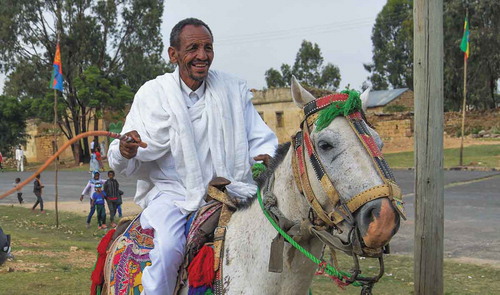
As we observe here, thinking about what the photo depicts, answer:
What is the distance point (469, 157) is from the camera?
84.9ft

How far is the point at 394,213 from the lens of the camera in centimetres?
205

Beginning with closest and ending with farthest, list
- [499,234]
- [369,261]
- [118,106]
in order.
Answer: [369,261], [499,234], [118,106]

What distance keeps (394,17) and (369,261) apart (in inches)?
2243

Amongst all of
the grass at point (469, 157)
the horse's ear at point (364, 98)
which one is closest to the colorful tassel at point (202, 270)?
the horse's ear at point (364, 98)

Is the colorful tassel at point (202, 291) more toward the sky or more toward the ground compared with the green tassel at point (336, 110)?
more toward the ground

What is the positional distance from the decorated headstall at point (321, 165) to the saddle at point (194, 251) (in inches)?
23.3

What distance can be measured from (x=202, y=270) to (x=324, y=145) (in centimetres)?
91

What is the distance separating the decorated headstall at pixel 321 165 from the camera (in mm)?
2105

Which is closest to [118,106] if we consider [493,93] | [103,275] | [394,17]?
[493,93]

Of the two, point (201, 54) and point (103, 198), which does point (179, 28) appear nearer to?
point (201, 54)

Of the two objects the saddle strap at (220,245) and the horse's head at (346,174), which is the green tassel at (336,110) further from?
the saddle strap at (220,245)

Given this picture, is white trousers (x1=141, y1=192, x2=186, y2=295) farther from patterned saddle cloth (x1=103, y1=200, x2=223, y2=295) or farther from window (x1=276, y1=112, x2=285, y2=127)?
window (x1=276, y1=112, x2=285, y2=127)

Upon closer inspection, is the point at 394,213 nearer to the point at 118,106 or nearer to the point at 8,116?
the point at 118,106

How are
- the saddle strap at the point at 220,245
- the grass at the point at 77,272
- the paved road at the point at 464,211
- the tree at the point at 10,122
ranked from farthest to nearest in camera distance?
1. the tree at the point at 10,122
2. the paved road at the point at 464,211
3. the grass at the point at 77,272
4. the saddle strap at the point at 220,245
